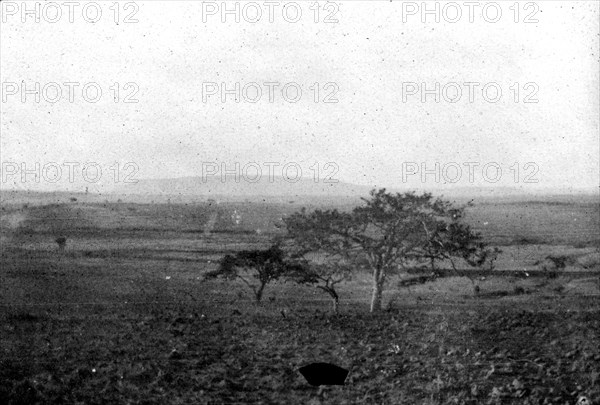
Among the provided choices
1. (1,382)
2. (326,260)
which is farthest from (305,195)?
(1,382)

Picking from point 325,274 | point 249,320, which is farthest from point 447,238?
point 249,320

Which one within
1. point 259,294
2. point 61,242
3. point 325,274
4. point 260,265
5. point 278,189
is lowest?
point 259,294

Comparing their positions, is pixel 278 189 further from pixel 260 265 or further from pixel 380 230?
pixel 380 230

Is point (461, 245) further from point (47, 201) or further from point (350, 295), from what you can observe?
point (47, 201)

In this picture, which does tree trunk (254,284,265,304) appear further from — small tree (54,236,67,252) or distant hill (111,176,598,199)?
small tree (54,236,67,252)

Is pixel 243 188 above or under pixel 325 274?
above

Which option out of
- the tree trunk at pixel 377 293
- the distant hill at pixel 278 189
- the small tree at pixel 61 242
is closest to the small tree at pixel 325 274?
the tree trunk at pixel 377 293

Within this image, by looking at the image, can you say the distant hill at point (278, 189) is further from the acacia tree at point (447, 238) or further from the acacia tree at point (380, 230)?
the acacia tree at point (447, 238)

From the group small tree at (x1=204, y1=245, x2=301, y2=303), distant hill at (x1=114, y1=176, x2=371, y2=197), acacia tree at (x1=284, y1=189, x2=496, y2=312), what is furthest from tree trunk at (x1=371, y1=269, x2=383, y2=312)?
distant hill at (x1=114, y1=176, x2=371, y2=197)
